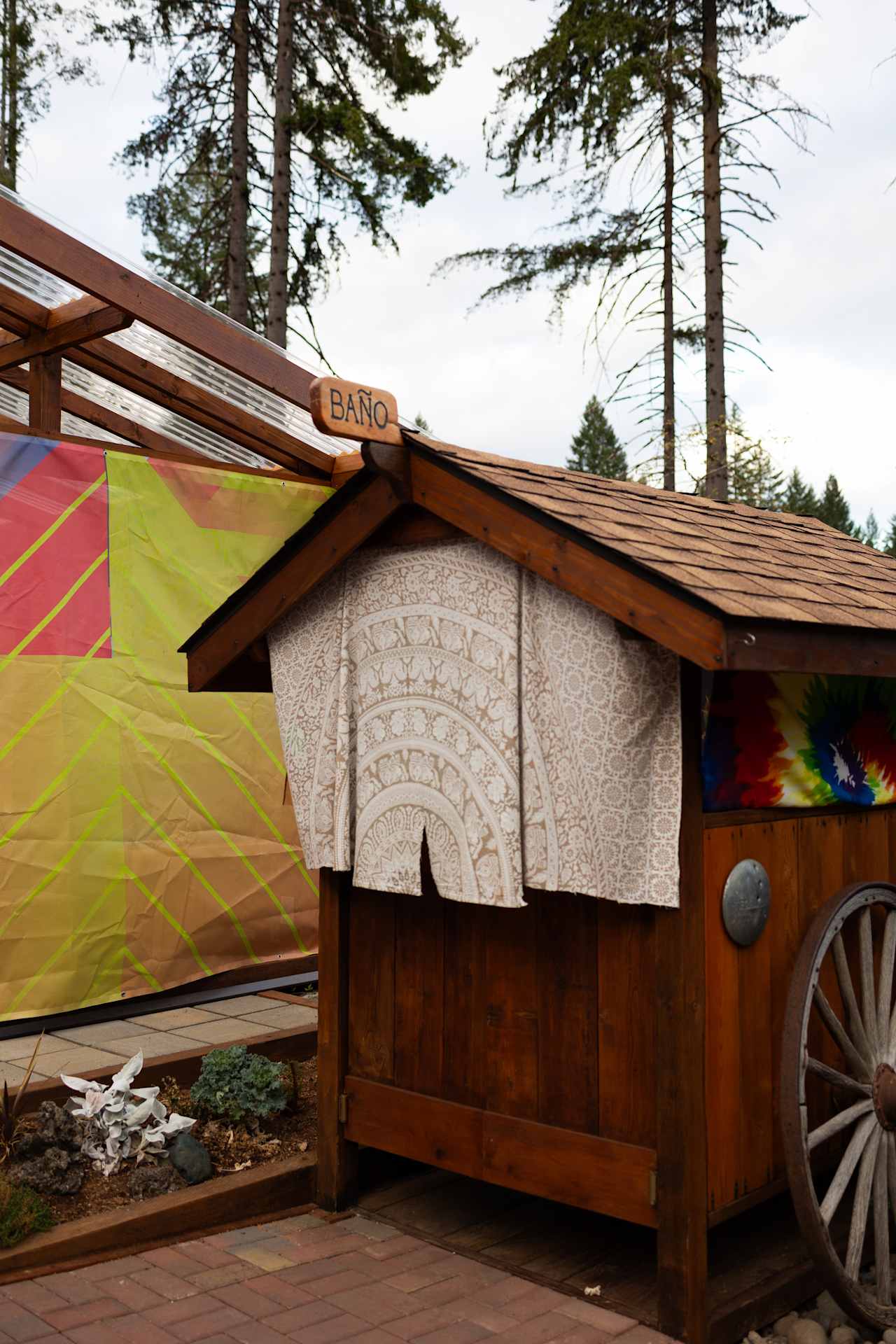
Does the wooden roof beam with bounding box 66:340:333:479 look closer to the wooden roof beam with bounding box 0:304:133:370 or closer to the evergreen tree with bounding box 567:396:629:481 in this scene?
the wooden roof beam with bounding box 0:304:133:370

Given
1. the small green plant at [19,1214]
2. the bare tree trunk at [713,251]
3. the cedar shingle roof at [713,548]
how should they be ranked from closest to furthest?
the cedar shingle roof at [713,548]
the small green plant at [19,1214]
the bare tree trunk at [713,251]

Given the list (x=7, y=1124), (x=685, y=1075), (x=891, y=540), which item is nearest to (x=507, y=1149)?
(x=685, y=1075)

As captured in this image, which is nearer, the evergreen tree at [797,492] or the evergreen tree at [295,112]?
Answer: the evergreen tree at [295,112]

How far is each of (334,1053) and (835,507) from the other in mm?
60500

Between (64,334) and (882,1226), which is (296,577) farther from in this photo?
(64,334)

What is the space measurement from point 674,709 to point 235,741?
418cm

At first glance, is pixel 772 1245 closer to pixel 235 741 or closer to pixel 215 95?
pixel 235 741

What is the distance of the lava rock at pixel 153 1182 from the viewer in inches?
161

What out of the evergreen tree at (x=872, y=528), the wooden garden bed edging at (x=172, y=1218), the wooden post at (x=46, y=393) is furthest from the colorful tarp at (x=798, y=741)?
the evergreen tree at (x=872, y=528)

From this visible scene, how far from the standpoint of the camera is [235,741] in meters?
7.12

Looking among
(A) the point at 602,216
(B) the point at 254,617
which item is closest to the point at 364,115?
(A) the point at 602,216

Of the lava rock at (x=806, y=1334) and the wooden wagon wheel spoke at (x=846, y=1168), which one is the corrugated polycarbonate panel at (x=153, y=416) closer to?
the wooden wagon wheel spoke at (x=846, y=1168)

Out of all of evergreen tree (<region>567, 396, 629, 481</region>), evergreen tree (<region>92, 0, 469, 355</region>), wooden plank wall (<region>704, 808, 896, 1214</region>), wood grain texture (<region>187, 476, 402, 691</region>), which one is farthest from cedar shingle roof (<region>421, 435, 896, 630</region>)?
evergreen tree (<region>567, 396, 629, 481</region>)

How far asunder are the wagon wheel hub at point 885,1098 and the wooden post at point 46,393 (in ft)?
16.2
